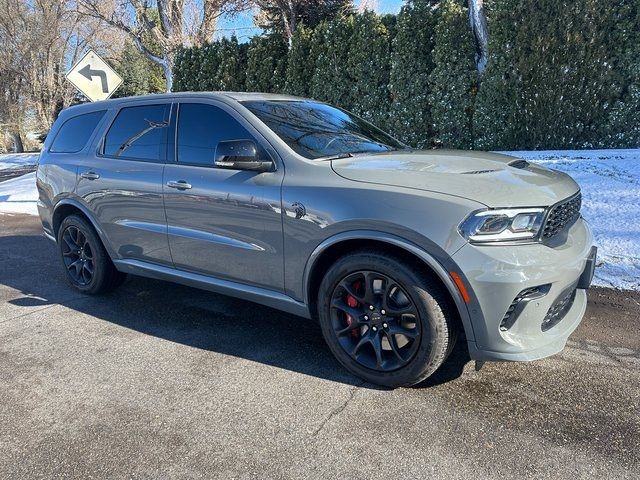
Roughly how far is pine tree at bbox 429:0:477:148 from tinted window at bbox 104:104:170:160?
7.34 m

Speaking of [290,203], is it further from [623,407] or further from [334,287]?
[623,407]

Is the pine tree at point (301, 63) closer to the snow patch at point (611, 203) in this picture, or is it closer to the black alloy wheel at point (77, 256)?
the snow patch at point (611, 203)

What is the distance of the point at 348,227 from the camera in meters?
2.95

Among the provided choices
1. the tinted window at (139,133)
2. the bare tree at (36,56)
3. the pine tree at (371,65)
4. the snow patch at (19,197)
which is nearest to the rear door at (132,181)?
the tinted window at (139,133)

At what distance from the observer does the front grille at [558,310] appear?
279cm

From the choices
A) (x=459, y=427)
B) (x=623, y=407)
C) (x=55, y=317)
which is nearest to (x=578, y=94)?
(x=623, y=407)

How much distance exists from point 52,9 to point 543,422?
106ft

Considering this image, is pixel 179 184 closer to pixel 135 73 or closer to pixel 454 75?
pixel 454 75

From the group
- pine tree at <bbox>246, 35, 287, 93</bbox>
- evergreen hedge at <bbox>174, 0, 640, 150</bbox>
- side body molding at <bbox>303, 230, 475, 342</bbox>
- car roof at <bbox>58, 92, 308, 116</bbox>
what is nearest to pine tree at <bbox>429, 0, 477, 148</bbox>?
evergreen hedge at <bbox>174, 0, 640, 150</bbox>

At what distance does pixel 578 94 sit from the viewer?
859 cm

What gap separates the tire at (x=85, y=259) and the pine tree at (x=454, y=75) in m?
7.53

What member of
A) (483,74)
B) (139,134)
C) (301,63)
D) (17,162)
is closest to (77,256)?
(139,134)

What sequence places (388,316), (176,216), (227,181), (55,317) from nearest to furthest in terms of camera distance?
(388,316) → (227,181) → (176,216) → (55,317)

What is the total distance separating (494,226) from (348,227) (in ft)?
2.68
